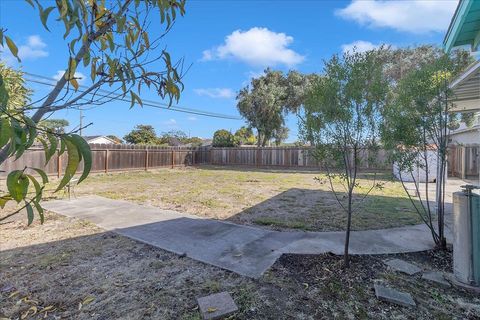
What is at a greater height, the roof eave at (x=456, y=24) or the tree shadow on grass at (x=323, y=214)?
the roof eave at (x=456, y=24)

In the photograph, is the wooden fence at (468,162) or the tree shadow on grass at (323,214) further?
the wooden fence at (468,162)

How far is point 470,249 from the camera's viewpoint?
2.82m

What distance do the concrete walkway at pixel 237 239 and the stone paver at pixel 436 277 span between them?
2.02 ft

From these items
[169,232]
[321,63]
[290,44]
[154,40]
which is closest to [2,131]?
[154,40]

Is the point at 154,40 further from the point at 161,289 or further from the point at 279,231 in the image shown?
the point at 279,231

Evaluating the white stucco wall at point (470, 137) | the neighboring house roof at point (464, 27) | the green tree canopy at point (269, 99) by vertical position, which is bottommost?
the white stucco wall at point (470, 137)

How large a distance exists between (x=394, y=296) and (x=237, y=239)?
215 centimetres

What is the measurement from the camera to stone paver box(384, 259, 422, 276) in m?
3.11

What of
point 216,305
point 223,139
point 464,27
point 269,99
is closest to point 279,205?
point 216,305

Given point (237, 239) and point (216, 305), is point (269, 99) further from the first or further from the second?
point (216, 305)

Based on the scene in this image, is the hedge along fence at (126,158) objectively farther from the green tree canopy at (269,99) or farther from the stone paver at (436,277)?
the stone paver at (436,277)

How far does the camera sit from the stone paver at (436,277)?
286cm

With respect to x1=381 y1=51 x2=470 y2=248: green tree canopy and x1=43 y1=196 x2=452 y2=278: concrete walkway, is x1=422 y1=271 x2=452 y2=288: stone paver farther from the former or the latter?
x1=381 y1=51 x2=470 y2=248: green tree canopy

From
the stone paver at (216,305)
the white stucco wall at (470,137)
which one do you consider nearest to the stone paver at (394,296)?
the stone paver at (216,305)
